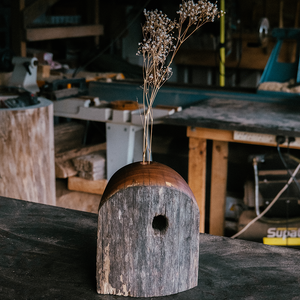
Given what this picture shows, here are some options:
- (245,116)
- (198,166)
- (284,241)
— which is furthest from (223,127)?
(284,241)

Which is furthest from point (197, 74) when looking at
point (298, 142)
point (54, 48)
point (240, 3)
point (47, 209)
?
point (47, 209)

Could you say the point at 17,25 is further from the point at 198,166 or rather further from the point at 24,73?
the point at 198,166

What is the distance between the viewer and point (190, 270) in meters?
0.81

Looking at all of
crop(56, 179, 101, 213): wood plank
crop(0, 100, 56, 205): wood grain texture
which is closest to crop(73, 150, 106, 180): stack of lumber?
crop(56, 179, 101, 213): wood plank

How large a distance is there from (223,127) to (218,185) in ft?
1.52

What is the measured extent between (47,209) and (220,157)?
1141 mm

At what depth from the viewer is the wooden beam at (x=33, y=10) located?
2826mm

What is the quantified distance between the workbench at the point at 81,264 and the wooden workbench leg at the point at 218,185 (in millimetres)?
1093

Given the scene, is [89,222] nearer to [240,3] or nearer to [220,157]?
[220,157]

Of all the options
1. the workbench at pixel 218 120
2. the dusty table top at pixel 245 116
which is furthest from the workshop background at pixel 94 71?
the dusty table top at pixel 245 116

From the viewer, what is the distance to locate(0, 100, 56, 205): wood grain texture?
1710 mm

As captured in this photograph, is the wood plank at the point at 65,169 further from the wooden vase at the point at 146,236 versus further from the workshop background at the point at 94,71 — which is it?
the wooden vase at the point at 146,236

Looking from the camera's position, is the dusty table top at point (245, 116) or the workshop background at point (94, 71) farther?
the workshop background at point (94, 71)

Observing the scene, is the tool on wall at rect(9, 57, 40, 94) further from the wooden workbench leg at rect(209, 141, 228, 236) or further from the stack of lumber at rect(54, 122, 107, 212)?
the wooden workbench leg at rect(209, 141, 228, 236)
